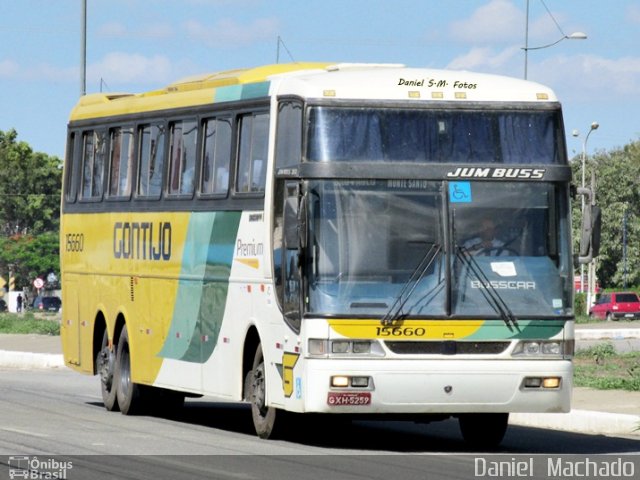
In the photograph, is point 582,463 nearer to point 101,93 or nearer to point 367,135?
point 367,135

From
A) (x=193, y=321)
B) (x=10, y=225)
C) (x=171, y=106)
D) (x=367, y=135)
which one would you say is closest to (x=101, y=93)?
(x=171, y=106)

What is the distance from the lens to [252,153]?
58.6 feet

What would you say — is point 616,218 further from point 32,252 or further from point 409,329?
point 409,329

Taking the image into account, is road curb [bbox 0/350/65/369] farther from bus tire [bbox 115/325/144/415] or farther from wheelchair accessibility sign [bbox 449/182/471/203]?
wheelchair accessibility sign [bbox 449/182/471/203]

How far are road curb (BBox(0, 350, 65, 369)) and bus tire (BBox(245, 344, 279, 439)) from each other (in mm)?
18993

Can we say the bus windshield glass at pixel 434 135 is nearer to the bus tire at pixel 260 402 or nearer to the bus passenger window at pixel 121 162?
the bus tire at pixel 260 402

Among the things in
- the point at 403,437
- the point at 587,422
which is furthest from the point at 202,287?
the point at 587,422

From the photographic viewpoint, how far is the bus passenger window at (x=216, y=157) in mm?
18719

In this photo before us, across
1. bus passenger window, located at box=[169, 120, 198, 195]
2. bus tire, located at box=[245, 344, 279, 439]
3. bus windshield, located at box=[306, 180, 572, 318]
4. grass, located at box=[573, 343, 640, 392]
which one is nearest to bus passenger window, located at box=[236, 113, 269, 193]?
bus windshield, located at box=[306, 180, 572, 318]

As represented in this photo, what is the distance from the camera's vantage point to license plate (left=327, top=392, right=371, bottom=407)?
15.8 metres

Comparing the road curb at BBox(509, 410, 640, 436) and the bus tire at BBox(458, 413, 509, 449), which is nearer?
the bus tire at BBox(458, 413, 509, 449)

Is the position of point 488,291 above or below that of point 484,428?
above

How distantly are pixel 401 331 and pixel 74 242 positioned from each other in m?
9.54

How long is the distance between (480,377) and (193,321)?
4.78m
